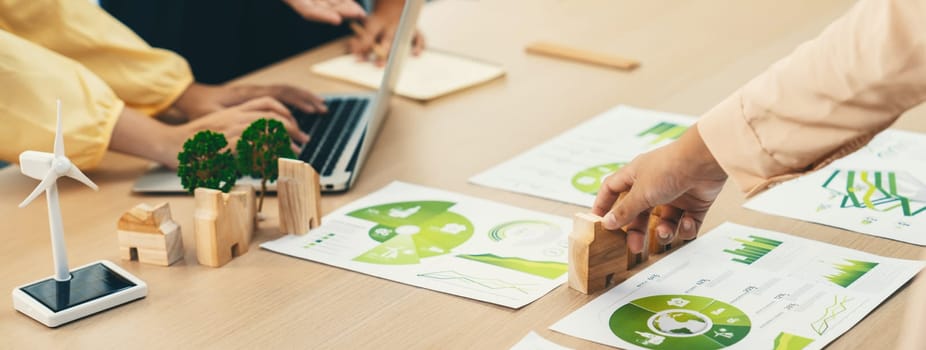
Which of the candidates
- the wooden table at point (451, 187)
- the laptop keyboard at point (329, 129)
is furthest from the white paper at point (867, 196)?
the laptop keyboard at point (329, 129)

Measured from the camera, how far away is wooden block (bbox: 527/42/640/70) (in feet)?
5.76

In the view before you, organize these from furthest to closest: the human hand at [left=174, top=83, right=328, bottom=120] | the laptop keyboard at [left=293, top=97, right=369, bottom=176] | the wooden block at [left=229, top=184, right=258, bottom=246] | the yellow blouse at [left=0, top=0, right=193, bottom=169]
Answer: the human hand at [left=174, top=83, right=328, bottom=120], the laptop keyboard at [left=293, top=97, right=369, bottom=176], the yellow blouse at [left=0, top=0, right=193, bottom=169], the wooden block at [left=229, top=184, right=258, bottom=246]

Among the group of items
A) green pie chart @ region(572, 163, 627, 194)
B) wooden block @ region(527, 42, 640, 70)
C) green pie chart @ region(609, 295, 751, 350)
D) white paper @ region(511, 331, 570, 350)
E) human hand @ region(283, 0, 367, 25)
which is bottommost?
white paper @ region(511, 331, 570, 350)

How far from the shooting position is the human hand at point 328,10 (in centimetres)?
176

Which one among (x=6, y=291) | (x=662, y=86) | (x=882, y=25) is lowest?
(x=6, y=291)

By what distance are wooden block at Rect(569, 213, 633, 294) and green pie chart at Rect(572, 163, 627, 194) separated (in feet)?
0.82

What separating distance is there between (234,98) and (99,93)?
261 mm

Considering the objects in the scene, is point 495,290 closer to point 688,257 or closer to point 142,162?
point 688,257

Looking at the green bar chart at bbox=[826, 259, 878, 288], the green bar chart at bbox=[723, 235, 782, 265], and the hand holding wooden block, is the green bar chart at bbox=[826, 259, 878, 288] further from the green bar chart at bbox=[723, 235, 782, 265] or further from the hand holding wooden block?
the hand holding wooden block

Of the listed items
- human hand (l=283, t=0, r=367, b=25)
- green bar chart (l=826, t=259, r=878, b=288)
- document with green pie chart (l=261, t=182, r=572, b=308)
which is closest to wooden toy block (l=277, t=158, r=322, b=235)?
document with green pie chart (l=261, t=182, r=572, b=308)

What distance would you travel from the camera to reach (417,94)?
5.38 ft

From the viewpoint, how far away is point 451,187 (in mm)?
1305

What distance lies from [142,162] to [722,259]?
769mm

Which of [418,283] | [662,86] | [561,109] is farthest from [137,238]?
[662,86]
